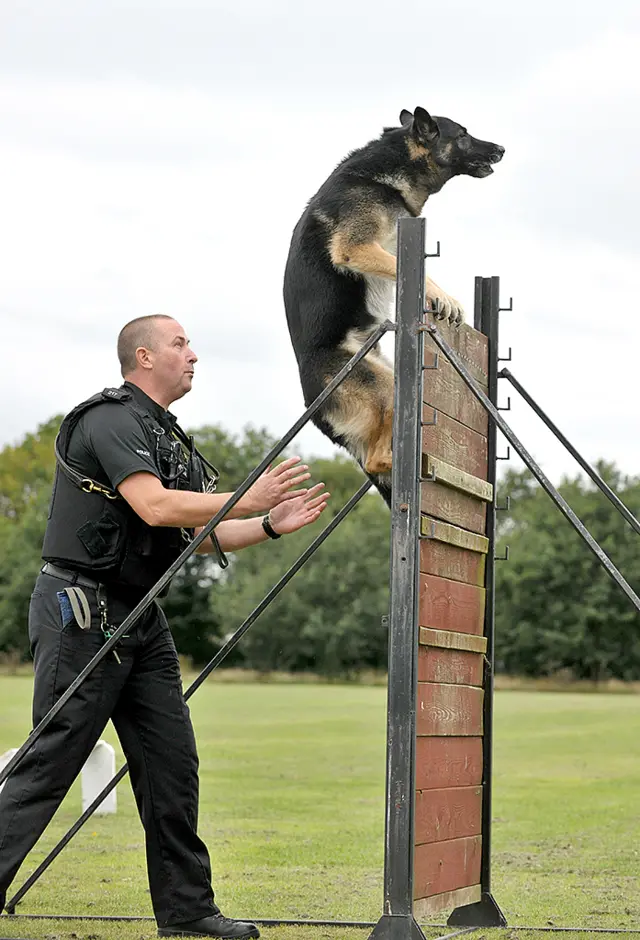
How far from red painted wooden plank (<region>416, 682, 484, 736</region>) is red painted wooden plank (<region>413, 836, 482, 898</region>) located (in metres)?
0.49

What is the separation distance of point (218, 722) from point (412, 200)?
74.7 feet

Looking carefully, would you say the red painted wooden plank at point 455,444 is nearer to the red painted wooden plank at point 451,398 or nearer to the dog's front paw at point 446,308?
the red painted wooden plank at point 451,398

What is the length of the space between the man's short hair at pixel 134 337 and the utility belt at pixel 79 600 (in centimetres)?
100

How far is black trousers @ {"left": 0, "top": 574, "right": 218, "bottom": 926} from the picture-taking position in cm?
567

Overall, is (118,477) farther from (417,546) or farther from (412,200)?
(412,200)

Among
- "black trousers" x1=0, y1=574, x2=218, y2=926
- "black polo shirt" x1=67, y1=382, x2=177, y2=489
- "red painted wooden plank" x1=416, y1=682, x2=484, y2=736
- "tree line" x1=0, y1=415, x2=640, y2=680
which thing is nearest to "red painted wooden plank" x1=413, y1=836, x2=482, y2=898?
"red painted wooden plank" x1=416, y1=682, x2=484, y2=736

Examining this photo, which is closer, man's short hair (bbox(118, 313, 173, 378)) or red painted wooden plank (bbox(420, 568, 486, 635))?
red painted wooden plank (bbox(420, 568, 486, 635))

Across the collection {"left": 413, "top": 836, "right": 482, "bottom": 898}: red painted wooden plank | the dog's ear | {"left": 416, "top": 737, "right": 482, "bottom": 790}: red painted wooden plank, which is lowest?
{"left": 413, "top": 836, "right": 482, "bottom": 898}: red painted wooden plank

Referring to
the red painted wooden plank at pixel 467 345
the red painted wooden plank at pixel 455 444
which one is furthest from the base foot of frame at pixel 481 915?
Result: the red painted wooden plank at pixel 467 345

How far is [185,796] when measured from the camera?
6230 mm

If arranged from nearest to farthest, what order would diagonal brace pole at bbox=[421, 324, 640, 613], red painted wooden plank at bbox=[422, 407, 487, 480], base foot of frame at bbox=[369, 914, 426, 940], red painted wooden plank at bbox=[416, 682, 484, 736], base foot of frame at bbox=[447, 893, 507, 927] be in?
base foot of frame at bbox=[369, 914, 426, 940], diagonal brace pole at bbox=[421, 324, 640, 613], red painted wooden plank at bbox=[416, 682, 484, 736], red painted wooden plank at bbox=[422, 407, 487, 480], base foot of frame at bbox=[447, 893, 507, 927]

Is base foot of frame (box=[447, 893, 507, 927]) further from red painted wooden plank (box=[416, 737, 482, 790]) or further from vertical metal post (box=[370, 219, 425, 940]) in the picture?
vertical metal post (box=[370, 219, 425, 940])

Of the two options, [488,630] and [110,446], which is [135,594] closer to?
[110,446]

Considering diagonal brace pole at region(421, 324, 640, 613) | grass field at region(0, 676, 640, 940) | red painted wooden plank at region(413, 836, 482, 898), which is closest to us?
diagonal brace pole at region(421, 324, 640, 613)
